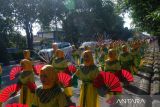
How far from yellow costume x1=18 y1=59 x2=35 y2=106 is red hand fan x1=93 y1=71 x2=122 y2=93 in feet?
5.00

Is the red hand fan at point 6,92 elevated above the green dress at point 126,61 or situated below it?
above

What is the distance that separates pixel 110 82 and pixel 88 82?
2.54ft

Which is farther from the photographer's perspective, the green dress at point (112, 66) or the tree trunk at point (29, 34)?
the tree trunk at point (29, 34)

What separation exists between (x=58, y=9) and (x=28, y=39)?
19.1ft

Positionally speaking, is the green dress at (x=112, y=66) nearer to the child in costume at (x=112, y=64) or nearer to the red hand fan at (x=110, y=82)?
the child in costume at (x=112, y=64)

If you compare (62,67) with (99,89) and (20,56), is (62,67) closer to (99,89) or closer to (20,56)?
(99,89)

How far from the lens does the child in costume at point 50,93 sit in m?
6.54

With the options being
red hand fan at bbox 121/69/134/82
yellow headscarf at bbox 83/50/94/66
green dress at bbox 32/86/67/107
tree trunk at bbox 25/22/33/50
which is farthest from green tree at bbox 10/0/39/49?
green dress at bbox 32/86/67/107

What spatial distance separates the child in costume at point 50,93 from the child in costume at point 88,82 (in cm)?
215

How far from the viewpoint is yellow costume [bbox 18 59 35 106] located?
8.92 meters

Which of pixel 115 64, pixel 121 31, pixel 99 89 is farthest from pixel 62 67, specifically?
pixel 121 31

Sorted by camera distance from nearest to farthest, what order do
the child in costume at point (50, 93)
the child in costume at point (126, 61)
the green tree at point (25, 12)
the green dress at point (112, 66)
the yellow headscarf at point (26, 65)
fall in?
1. the child in costume at point (50, 93)
2. the yellow headscarf at point (26, 65)
3. the green dress at point (112, 66)
4. the child in costume at point (126, 61)
5. the green tree at point (25, 12)

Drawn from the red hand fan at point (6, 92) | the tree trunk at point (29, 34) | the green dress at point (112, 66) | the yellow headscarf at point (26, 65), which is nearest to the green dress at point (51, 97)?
the red hand fan at point (6, 92)

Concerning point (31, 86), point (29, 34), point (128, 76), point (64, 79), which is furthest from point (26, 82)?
point (29, 34)
